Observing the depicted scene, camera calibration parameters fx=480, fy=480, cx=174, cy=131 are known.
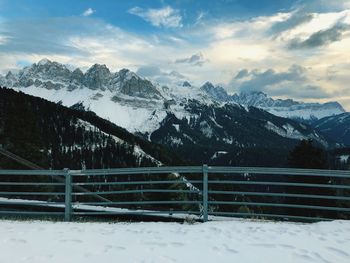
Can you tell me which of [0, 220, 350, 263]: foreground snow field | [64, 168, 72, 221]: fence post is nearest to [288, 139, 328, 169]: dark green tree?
[0, 220, 350, 263]: foreground snow field

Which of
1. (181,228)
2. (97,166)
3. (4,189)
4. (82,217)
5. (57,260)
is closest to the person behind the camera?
(57,260)

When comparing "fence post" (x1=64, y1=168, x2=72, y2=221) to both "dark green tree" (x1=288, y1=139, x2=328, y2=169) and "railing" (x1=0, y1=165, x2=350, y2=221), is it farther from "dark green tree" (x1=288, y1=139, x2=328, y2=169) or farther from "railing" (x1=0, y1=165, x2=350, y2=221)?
"dark green tree" (x1=288, y1=139, x2=328, y2=169)

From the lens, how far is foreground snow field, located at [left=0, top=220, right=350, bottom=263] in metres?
8.90

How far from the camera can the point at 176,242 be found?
33.2 ft

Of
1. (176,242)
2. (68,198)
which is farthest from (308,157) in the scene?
(176,242)

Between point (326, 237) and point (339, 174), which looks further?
point (339, 174)

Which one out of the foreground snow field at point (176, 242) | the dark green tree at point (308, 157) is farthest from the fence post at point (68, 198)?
the dark green tree at point (308, 157)

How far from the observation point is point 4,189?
105 ft

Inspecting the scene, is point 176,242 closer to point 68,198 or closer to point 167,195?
point 68,198

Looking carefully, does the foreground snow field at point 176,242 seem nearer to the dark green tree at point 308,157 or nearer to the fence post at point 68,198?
the fence post at point 68,198

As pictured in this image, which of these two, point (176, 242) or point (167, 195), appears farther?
point (167, 195)

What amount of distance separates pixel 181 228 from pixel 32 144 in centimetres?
3690

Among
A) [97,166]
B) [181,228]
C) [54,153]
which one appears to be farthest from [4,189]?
[97,166]

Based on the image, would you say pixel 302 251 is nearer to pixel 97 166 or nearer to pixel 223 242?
pixel 223 242
